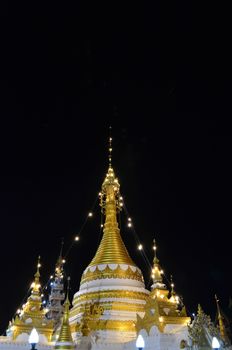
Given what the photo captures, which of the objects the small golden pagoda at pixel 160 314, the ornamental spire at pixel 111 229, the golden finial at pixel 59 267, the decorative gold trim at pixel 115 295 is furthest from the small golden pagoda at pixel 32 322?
the golden finial at pixel 59 267

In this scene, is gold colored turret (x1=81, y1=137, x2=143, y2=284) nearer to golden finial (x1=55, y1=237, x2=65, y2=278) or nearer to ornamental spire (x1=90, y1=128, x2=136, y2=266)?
ornamental spire (x1=90, y1=128, x2=136, y2=266)

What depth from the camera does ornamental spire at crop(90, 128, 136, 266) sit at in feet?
82.6

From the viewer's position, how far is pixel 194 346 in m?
14.4

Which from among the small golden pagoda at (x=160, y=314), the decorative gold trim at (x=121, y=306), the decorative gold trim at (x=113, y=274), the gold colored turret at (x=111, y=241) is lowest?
the small golden pagoda at (x=160, y=314)

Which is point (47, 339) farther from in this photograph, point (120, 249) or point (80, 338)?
point (120, 249)

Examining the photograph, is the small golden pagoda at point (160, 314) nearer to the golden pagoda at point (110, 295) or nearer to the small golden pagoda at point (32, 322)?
the golden pagoda at point (110, 295)

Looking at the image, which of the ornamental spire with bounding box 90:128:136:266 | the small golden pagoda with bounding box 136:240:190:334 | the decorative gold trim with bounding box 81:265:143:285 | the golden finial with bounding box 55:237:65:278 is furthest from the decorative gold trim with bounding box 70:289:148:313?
the golden finial with bounding box 55:237:65:278

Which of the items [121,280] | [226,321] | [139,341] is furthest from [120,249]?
[139,341]

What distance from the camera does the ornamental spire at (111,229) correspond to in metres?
25.2

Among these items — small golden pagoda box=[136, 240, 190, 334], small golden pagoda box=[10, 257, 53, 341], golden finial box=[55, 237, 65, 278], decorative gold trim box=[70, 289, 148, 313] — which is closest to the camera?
small golden pagoda box=[136, 240, 190, 334]

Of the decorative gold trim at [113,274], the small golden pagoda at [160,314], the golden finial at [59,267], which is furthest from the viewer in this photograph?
the golden finial at [59,267]

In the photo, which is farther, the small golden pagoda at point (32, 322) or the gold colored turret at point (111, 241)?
the gold colored turret at point (111, 241)

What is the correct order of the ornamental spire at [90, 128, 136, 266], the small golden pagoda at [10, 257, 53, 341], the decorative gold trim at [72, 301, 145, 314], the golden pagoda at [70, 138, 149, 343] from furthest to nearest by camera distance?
1. the ornamental spire at [90, 128, 136, 266]
2. the decorative gold trim at [72, 301, 145, 314]
3. the small golden pagoda at [10, 257, 53, 341]
4. the golden pagoda at [70, 138, 149, 343]

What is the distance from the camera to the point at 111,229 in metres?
27.6
